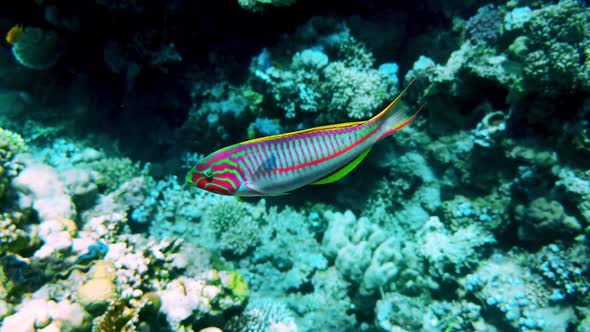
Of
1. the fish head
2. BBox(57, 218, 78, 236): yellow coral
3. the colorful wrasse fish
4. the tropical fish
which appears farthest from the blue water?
the fish head

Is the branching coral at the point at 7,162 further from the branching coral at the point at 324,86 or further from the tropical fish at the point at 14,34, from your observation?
the branching coral at the point at 324,86

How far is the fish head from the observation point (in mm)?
2445

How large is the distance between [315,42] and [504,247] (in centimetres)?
431

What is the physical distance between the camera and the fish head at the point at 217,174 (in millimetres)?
2445

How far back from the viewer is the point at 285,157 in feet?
8.07

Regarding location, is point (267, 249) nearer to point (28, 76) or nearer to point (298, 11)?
point (298, 11)

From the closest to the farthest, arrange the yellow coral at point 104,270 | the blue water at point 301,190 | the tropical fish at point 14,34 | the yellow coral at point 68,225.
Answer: the yellow coral at point 104,270
the blue water at point 301,190
the yellow coral at point 68,225
the tropical fish at point 14,34

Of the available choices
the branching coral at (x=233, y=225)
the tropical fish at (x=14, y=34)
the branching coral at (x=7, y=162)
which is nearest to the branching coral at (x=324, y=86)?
the branching coral at (x=233, y=225)

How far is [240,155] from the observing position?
244cm

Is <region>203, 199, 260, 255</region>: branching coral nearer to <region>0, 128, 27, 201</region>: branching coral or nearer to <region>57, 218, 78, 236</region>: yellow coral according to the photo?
<region>57, 218, 78, 236</region>: yellow coral

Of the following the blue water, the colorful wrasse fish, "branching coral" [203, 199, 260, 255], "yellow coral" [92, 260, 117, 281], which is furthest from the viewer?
"branching coral" [203, 199, 260, 255]

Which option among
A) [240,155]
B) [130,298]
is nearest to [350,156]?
[240,155]

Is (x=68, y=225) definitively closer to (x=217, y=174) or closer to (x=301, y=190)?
(x=217, y=174)

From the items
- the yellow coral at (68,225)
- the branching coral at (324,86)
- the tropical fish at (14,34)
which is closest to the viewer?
the yellow coral at (68,225)
